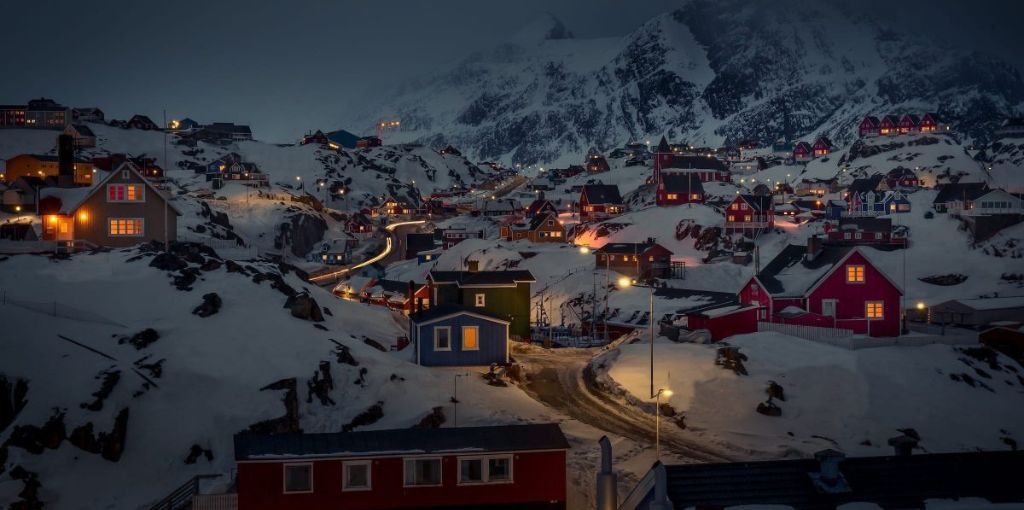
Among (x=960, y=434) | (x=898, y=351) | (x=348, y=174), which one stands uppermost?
(x=348, y=174)

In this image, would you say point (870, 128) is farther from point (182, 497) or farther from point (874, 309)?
point (182, 497)

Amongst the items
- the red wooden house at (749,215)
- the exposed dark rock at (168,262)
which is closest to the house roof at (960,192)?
the red wooden house at (749,215)

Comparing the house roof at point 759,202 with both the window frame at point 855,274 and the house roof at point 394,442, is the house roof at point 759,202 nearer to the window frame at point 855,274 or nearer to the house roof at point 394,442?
the window frame at point 855,274

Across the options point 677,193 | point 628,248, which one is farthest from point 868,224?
point 677,193

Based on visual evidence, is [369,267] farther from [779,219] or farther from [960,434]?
[960,434]

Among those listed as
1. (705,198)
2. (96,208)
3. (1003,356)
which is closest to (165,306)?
(96,208)

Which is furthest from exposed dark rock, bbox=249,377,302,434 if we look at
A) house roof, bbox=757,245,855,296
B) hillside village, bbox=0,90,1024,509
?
house roof, bbox=757,245,855,296
